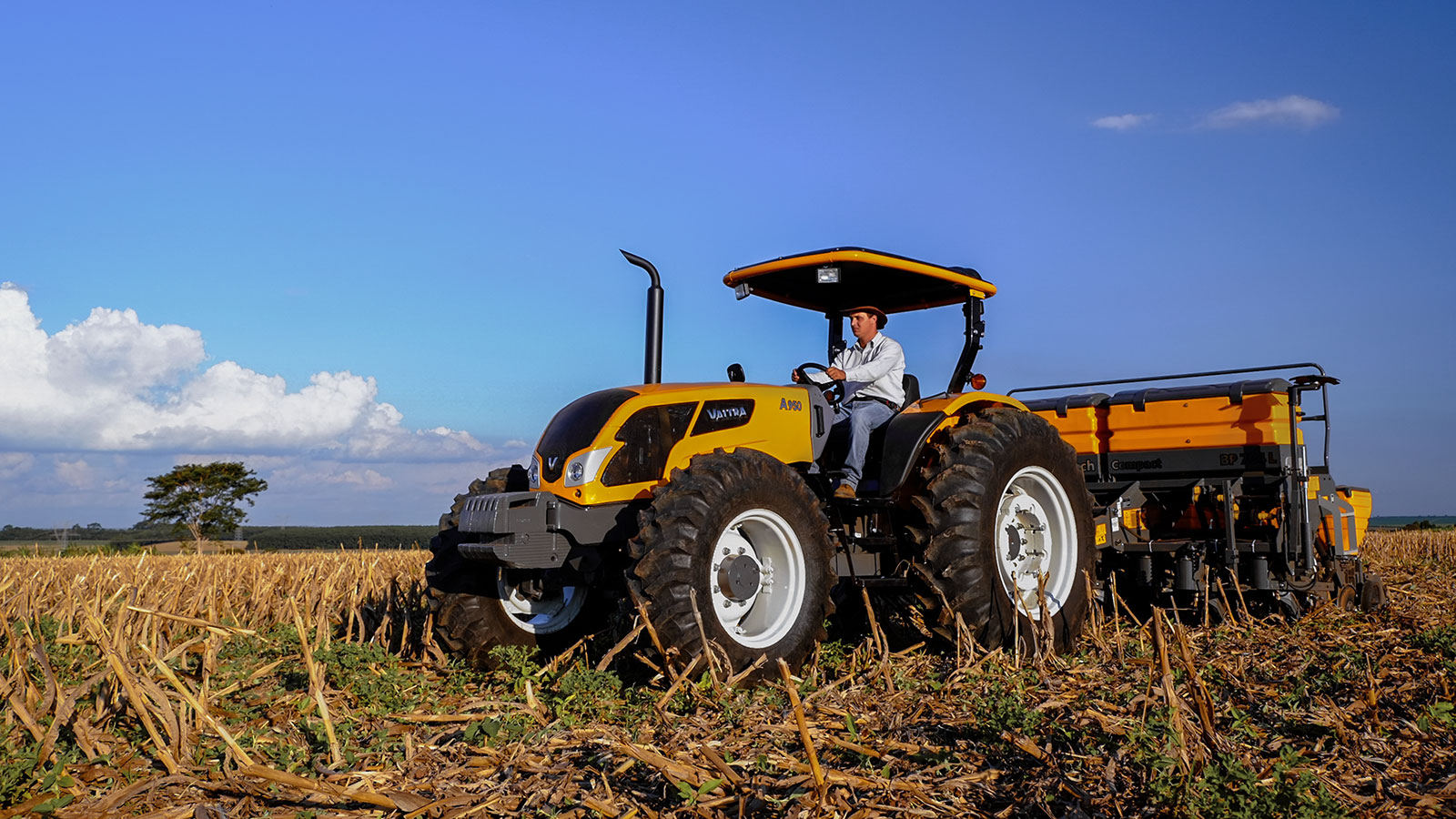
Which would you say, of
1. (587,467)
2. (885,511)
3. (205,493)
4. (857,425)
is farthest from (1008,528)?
(205,493)

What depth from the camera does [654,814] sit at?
3.34m

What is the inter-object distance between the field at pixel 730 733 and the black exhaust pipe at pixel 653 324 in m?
1.62

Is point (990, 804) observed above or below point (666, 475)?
below

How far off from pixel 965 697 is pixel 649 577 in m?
1.50

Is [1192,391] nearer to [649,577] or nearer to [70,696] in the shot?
[649,577]

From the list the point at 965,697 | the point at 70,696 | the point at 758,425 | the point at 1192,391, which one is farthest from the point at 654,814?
the point at 1192,391

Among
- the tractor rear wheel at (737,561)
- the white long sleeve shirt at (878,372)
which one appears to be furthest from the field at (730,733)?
the white long sleeve shirt at (878,372)

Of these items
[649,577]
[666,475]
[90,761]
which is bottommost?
[90,761]

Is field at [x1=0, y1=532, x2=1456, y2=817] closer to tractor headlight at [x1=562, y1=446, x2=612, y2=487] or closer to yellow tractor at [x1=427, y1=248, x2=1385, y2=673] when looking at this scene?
yellow tractor at [x1=427, y1=248, x2=1385, y2=673]

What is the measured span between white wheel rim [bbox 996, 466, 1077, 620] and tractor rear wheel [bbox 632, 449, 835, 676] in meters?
1.50

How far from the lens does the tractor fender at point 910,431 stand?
634cm

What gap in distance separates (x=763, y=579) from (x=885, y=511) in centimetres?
123

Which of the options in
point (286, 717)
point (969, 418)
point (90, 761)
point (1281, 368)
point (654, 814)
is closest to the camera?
point (654, 814)

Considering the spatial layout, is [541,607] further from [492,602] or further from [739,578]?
[739,578]
